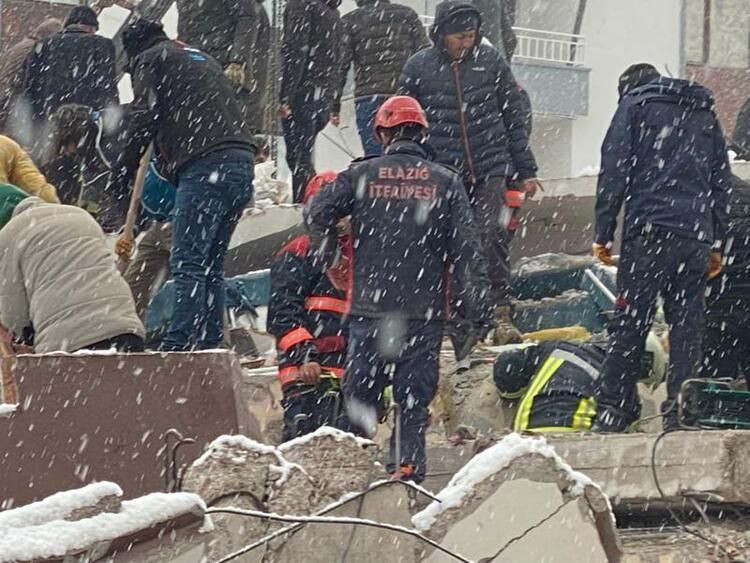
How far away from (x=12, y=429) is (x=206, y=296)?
2417 millimetres

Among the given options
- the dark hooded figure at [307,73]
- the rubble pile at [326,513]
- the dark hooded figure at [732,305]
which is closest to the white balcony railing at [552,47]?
the dark hooded figure at [307,73]

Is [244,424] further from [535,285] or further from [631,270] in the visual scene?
[535,285]

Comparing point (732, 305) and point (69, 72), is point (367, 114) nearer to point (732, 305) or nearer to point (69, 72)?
point (69, 72)

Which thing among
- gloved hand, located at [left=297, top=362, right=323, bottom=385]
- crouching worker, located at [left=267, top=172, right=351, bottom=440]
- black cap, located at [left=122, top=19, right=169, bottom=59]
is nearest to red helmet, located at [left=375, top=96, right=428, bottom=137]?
crouching worker, located at [left=267, top=172, right=351, bottom=440]

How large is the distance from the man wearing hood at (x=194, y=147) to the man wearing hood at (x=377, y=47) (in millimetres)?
2615

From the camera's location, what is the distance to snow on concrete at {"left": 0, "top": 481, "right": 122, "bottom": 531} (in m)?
3.33

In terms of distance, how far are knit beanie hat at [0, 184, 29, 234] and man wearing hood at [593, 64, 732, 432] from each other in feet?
8.25

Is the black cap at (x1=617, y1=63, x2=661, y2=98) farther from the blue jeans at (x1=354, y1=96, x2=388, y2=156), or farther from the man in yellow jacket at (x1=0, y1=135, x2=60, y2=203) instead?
the man in yellow jacket at (x1=0, y1=135, x2=60, y2=203)

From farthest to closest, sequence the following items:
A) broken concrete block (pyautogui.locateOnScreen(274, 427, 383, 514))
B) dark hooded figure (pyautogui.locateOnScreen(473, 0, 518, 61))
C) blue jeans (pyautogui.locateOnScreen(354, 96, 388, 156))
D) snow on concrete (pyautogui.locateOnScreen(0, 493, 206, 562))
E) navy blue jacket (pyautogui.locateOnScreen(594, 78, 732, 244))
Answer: dark hooded figure (pyautogui.locateOnScreen(473, 0, 518, 61)), blue jeans (pyautogui.locateOnScreen(354, 96, 388, 156)), navy blue jacket (pyautogui.locateOnScreen(594, 78, 732, 244)), broken concrete block (pyautogui.locateOnScreen(274, 427, 383, 514)), snow on concrete (pyautogui.locateOnScreen(0, 493, 206, 562))

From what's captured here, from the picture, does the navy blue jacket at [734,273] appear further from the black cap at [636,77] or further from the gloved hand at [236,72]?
the gloved hand at [236,72]

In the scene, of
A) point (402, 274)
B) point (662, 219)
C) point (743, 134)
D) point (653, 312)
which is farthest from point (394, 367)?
point (743, 134)

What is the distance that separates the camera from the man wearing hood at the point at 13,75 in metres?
11.7

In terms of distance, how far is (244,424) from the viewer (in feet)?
21.6

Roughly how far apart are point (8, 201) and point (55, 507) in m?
4.67
